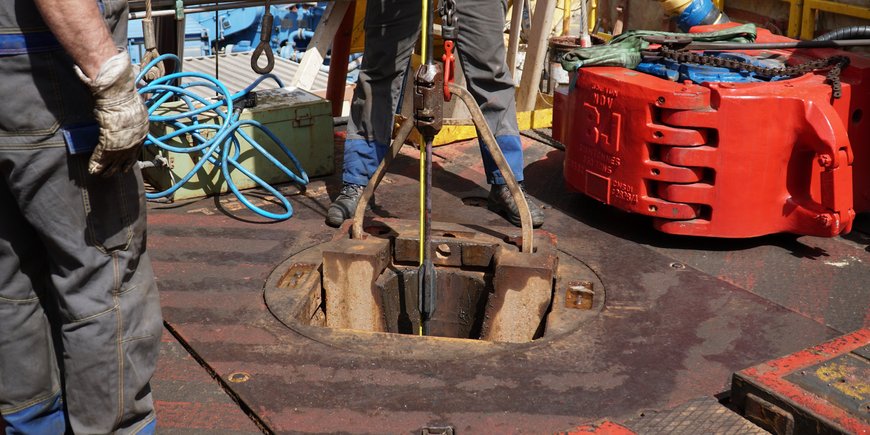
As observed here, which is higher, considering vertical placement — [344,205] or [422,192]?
[422,192]

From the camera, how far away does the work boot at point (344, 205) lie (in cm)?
398

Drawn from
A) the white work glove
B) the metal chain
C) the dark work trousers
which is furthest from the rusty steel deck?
the white work glove

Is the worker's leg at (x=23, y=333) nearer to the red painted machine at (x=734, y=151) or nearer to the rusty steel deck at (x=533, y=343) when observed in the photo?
the rusty steel deck at (x=533, y=343)

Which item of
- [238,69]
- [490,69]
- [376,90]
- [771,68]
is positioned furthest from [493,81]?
[238,69]

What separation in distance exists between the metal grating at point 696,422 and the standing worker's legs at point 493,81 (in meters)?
1.42

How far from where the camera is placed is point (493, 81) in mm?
4023

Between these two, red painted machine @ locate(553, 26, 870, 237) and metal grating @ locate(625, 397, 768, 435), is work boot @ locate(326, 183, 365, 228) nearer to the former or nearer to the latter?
red painted machine @ locate(553, 26, 870, 237)

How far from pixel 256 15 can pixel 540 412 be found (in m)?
10.1

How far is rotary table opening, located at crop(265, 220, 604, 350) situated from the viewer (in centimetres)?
333

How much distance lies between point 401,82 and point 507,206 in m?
0.68

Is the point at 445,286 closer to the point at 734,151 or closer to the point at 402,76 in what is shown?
the point at 402,76

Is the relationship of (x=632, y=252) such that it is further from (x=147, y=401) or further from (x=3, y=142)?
(x=3, y=142)

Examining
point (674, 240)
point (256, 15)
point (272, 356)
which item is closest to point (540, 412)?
point (272, 356)

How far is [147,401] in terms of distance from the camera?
8.15 ft
